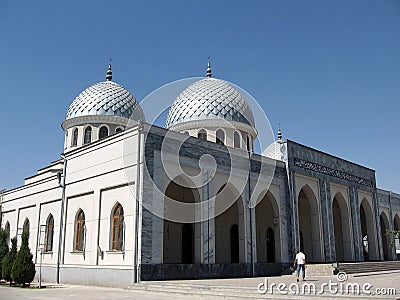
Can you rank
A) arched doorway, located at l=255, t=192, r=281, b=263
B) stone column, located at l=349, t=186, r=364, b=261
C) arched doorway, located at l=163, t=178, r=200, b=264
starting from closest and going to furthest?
arched doorway, located at l=163, t=178, r=200, b=264, arched doorway, located at l=255, t=192, r=281, b=263, stone column, located at l=349, t=186, r=364, b=261

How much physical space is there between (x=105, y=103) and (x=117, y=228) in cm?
1173

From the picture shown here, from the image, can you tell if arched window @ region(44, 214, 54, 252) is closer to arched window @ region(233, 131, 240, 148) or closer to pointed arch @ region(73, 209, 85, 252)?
pointed arch @ region(73, 209, 85, 252)

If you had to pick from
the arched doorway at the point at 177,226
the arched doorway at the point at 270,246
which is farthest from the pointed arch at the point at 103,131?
the arched doorway at the point at 270,246

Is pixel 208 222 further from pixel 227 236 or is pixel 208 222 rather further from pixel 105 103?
pixel 105 103

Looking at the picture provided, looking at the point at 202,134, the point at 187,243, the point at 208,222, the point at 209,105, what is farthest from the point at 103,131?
the point at 208,222

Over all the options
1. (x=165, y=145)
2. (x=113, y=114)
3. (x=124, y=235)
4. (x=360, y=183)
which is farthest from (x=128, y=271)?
(x=360, y=183)

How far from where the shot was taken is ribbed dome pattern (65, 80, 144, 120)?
26.6 meters

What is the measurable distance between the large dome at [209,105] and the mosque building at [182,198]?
75 mm

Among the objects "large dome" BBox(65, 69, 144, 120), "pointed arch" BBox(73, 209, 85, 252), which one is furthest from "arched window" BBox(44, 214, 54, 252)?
"large dome" BBox(65, 69, 144, 120)

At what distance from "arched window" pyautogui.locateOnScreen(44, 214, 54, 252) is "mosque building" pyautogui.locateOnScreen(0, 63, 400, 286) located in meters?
0.06

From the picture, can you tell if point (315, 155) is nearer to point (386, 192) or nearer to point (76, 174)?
point (386, 192)

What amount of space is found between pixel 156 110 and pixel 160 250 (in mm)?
7526

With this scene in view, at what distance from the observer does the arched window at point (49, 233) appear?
831 inches

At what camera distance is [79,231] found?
1939 centimetres
